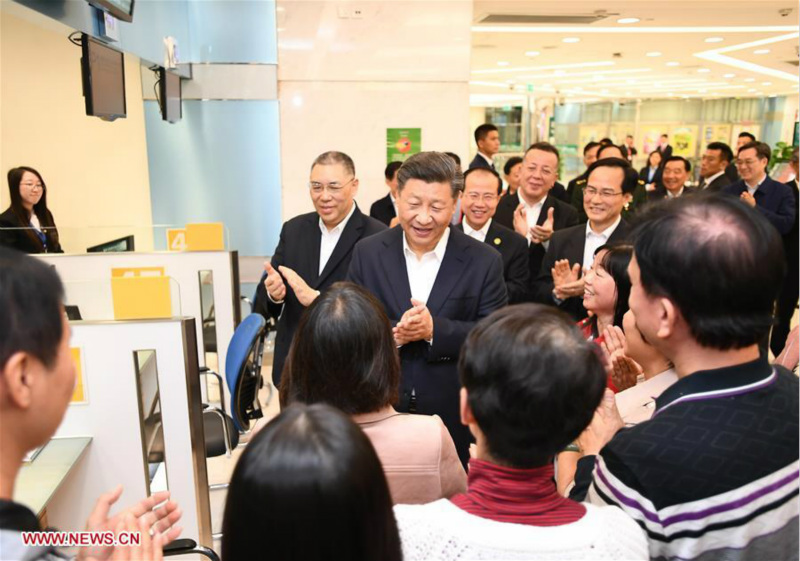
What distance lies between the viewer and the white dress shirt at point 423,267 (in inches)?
94.7

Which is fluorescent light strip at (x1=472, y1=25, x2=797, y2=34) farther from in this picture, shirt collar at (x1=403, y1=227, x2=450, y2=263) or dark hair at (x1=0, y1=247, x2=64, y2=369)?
dark hair at (x1=0, y1=247, x2=64, y2=369)

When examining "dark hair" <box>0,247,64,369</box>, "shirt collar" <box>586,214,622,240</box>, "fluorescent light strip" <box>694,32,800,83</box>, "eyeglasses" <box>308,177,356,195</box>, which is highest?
"fluorescent light strip" <box>694,32,800,83</box>

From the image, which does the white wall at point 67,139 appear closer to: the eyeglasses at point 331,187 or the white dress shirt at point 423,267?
the eyeglasses at point 331,187

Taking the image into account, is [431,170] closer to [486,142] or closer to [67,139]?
[486,142]

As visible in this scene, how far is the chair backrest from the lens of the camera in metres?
3.07

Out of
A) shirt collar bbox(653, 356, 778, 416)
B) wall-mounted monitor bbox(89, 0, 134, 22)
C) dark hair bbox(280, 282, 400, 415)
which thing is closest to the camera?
shirt collar bbox(653, 356, 778, 416)

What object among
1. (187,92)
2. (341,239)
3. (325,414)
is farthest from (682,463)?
(187,92)

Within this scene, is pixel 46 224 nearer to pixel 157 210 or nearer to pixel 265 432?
pixel 157 210

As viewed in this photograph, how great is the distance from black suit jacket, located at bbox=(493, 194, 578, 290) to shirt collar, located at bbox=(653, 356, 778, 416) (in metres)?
2.22

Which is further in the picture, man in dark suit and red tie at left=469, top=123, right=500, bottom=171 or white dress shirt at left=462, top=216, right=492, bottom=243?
man in dark suit and red tie at left=469, top=123, right=500, bottom=171

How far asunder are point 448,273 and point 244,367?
4.21 ft

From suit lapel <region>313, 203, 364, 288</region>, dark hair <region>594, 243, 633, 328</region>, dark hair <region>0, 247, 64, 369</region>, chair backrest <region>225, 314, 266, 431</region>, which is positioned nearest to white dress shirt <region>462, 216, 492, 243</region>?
suit lapel <region>313, 203, 364, 288</region>

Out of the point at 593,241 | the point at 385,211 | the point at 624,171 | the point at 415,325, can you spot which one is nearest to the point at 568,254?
the point at 593,241

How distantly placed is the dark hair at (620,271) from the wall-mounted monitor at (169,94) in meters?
4.17
